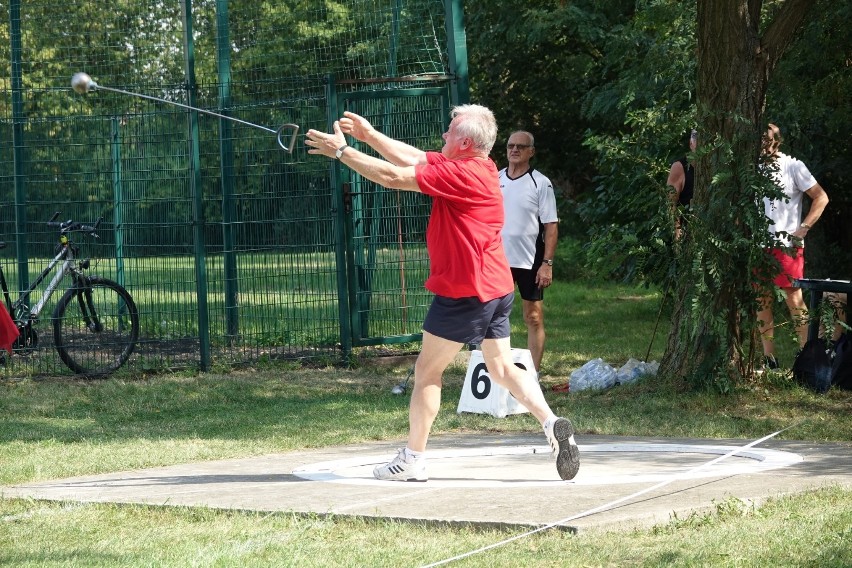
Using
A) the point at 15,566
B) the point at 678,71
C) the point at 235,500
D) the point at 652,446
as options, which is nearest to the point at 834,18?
the point at 678,71

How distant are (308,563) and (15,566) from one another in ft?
3.55

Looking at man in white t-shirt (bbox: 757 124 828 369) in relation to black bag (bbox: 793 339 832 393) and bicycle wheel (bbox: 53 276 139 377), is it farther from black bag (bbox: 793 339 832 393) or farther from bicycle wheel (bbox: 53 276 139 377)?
bicycle wheel (bbox: 53 276 139 377)

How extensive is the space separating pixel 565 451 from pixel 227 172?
7.06 meters

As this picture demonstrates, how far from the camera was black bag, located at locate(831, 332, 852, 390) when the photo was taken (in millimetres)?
9172

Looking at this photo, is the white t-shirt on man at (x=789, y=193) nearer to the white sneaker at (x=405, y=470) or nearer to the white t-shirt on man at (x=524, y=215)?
the white t-shirt on man at (x=524, y=215)

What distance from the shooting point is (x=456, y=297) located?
613 cm

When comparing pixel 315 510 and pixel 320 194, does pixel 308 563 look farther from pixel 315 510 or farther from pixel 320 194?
pixel 320 194

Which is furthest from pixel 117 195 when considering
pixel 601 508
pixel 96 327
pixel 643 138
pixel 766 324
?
pixel 601 508

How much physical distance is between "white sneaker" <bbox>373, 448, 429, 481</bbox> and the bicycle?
5.48 m

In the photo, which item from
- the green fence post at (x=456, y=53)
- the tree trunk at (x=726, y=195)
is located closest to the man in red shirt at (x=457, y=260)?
the tree trunk at (x=726, y=195)

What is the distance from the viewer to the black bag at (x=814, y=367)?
9.11 meters

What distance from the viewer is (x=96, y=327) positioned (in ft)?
36.9

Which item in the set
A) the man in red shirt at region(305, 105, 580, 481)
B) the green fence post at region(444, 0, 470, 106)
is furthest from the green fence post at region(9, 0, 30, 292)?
the man in red shirt at region(305, 105, 580, 481)

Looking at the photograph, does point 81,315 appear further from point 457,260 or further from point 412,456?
point 457,260
